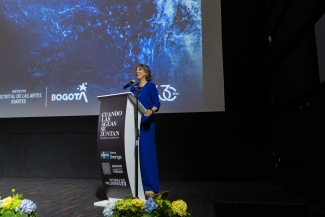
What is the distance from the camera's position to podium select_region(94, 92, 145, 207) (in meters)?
2.79

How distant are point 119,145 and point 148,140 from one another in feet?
1.22

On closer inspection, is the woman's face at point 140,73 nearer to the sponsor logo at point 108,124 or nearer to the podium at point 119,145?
the podium at point 119,145

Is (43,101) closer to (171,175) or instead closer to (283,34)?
(171,175)

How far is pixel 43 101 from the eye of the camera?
16.2 ft

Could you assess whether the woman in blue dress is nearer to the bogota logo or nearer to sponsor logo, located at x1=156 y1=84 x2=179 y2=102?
sponsor logo, located at x1=156 y1=84 x2=179 y2=102

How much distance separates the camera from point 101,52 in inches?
194

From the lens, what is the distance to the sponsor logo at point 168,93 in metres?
4.68

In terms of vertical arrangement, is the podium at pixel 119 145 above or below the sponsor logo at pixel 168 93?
below

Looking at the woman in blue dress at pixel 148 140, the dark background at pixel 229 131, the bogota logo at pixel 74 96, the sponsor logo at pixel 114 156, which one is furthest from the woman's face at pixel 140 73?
the bogota logo at pixel 74 96

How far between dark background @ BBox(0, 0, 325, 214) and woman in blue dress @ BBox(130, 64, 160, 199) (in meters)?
1.62

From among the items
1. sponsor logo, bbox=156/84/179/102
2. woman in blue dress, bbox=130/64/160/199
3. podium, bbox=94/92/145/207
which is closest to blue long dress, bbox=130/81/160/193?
woman in blue dress, bbox=130/64/160/199

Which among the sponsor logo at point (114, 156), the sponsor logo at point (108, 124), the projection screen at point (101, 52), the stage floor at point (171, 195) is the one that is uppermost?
the projection screen at point (101, 52)

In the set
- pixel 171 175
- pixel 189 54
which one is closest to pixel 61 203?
pixel 171 175

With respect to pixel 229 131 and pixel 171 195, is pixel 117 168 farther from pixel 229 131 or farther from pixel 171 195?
pixel 229 131
